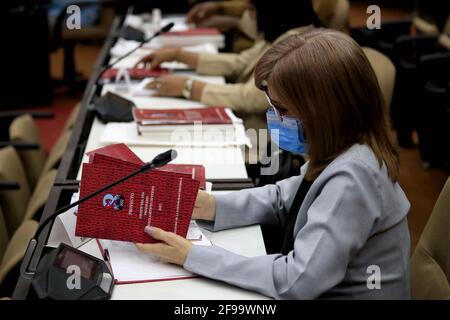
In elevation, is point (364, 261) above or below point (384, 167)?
below

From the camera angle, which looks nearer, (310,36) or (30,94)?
(310,36)

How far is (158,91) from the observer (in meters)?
2.91

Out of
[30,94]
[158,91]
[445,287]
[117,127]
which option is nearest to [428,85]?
[158,91]

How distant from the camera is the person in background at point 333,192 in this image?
1.36m

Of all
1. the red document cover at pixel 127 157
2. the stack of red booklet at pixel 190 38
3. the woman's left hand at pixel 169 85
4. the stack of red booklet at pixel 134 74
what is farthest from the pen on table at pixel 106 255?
the stack of red booklet at pixel 190 38

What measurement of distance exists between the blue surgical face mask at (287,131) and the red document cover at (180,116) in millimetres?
786

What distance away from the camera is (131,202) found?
61.7 inches

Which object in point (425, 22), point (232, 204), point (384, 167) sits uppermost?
point (384, 167)

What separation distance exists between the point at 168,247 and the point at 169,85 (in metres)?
1.42

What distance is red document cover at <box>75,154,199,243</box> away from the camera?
1532mm

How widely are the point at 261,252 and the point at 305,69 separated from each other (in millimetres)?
506

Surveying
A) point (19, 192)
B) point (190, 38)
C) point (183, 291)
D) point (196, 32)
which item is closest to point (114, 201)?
point (183, 291)

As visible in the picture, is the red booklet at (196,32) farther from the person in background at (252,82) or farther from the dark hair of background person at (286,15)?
the dark hair of background person at (286,15)

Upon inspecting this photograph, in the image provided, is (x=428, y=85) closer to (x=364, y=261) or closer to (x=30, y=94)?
(x=364, y=261)
